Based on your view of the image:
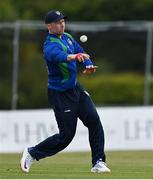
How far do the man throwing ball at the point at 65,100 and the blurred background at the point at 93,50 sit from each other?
988 centimetres

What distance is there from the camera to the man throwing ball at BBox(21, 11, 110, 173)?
12891 millimetres

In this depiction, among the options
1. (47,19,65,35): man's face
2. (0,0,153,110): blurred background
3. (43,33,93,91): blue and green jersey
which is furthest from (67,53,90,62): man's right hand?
(0,0,153,110): blurred background

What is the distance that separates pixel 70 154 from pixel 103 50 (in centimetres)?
1131

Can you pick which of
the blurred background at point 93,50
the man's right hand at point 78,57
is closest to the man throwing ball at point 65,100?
the man's right hand at point 78,57

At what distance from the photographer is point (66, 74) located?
12992 millimetres

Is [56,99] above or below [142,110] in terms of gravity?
above

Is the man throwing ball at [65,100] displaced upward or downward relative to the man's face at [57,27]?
downward

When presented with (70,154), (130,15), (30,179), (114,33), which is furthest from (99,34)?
(30,179)

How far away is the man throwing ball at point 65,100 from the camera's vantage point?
1289cm

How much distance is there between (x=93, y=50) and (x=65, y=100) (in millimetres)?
16722

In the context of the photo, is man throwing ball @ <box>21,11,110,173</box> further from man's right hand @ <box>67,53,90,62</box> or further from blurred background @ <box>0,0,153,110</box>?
blurred background @ <box>0,0,153,110</box>

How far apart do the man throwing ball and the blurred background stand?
9880 millimetres

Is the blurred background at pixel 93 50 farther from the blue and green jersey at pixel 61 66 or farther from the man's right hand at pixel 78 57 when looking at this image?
the man's right hand at pixel 78 57

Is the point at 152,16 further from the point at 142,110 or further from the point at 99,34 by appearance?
the point at 142,110
